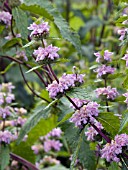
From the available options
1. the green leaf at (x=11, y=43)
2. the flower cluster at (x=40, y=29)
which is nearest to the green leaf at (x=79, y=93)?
the flower cluster at (x=40, y=29)

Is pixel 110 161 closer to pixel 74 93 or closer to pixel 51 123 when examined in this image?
pixel 74 93

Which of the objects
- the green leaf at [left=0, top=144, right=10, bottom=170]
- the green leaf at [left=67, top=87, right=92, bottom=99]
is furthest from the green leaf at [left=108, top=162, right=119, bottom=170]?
the green leaf at [left=0, top=144, right=10, bottom=170]

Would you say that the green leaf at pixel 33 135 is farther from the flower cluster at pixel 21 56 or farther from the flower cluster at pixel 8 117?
the flower cluster at pixel 21 56

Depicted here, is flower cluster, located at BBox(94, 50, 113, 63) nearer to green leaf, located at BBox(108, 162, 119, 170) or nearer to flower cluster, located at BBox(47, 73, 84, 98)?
flower cluster, located at BBox(47, 73, 84, 98)

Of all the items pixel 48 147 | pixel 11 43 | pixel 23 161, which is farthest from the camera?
pixel 48 147

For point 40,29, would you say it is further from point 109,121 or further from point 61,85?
point 109,121

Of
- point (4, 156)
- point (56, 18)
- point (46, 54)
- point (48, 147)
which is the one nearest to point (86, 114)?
point (46, 54)

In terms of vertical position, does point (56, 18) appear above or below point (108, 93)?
above
